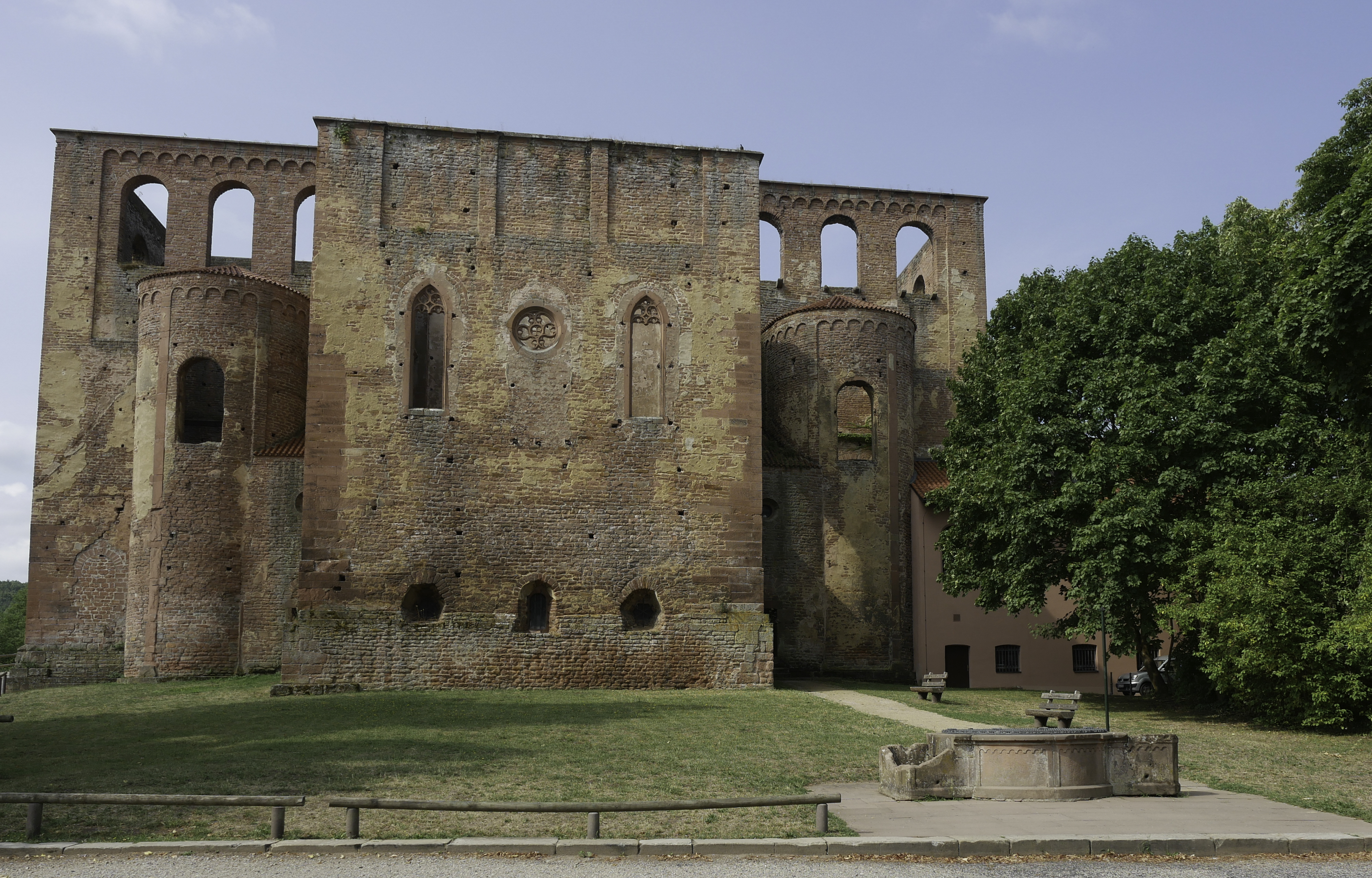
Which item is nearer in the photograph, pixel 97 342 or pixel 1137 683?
pixel 1137 683

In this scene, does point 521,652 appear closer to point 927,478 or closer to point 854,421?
point 927,478

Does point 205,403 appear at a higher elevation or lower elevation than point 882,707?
higher

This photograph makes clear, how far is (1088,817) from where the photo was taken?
351 inches

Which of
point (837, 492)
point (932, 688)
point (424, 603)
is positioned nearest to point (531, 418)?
point (424, 603)

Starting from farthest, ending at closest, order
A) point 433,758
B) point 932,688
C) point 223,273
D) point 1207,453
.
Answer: point 223,273 → point 932,688 → point 1207,453 → point 433,758

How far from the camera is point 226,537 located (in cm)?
2430

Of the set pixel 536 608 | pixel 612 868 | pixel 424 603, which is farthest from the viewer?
pixel 536 608

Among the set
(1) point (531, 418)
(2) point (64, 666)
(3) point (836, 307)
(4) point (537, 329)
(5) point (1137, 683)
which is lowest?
(5) point (1137, 683)

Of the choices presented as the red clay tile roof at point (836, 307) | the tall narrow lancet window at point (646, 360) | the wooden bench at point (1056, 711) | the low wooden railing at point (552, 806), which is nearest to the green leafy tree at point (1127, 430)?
the wooden bench at point (1056, 711)

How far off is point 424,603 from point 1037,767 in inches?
603

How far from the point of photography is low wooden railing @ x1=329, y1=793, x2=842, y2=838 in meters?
7.84

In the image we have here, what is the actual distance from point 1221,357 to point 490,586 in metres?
14.6

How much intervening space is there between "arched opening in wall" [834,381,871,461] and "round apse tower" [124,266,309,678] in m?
14.1

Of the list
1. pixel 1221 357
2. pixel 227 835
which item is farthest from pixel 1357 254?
pixel 227 835
